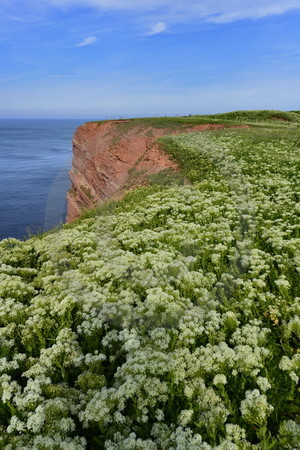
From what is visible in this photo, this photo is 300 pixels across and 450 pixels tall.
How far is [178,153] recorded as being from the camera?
2558cm

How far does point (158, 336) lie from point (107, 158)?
36681mm

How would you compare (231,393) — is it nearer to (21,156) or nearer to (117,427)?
(117,427)

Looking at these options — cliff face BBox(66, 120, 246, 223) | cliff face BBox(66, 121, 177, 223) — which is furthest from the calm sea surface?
cliff face BBox(66, 120, 246, 223)

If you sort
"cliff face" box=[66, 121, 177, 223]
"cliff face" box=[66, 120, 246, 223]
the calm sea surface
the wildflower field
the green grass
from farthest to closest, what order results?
the calm sea surface → the green grass → "cliff face" box=[66, 120, 246, 223] → "cliff face" box=[66, 121, 177, 223] → the wildflower field

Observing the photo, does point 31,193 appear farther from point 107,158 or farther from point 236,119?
point 236,119

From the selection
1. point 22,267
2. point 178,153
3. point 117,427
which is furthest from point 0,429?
point 178,153

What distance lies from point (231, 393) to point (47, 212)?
208 feet

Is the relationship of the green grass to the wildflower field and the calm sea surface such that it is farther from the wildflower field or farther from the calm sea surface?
the wildflower field

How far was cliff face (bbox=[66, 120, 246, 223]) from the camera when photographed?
3444 centimetres

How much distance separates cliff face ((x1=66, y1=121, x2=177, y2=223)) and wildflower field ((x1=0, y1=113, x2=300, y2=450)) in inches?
645

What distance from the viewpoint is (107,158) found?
40625mm

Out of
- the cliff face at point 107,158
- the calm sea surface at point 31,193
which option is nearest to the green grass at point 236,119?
the cliff face at point 107,158

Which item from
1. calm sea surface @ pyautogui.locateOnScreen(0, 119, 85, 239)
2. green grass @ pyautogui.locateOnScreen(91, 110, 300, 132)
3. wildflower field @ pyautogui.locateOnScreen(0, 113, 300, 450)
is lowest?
calm sea surface @ pyautogui.locateOnScreen(0, 119, 85, 239)

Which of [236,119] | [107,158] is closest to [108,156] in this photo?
[107,158]
